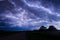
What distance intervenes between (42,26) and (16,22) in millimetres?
343

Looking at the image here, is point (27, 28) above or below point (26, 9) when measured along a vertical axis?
below

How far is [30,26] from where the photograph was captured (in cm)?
122

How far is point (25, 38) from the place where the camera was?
1.30m

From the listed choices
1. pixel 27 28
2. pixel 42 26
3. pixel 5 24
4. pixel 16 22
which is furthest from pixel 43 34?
pixel 5 24

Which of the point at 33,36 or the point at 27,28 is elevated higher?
the point at 27,28

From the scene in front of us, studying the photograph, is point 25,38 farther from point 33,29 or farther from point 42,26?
point 42,26

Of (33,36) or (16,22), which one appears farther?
(33,36)

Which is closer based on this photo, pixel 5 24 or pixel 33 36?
pixel 5 24

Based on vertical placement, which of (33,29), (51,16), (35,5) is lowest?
(33,29)

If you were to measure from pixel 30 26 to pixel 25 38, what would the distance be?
198 mm

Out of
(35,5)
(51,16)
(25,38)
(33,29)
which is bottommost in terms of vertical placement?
(25,38)

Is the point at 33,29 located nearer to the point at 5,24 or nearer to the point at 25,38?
the point at 25,38

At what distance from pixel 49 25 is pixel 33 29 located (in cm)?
22

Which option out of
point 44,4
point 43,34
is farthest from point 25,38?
point 44,4
